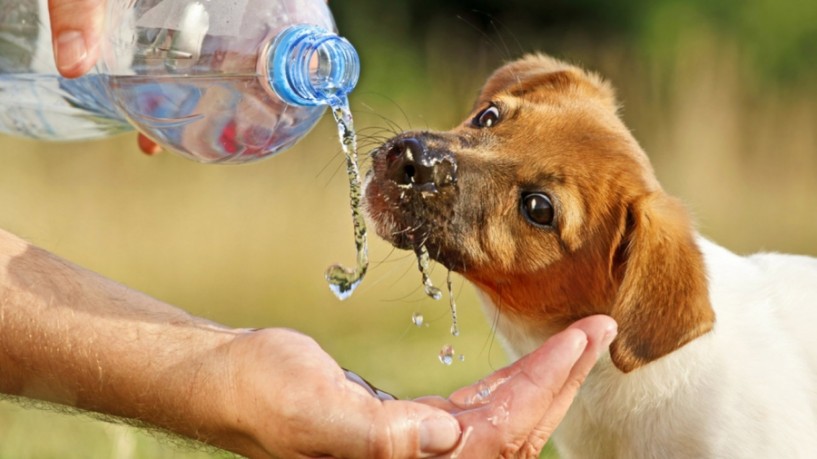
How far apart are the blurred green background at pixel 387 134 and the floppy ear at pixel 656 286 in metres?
2.17

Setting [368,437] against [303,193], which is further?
[303,193]

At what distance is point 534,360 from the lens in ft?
10.2

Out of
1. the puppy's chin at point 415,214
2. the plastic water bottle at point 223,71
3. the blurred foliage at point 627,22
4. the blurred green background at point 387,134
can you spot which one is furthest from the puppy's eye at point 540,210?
the blurred foliage at point 627,22

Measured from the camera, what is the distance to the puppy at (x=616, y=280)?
342 centimetres

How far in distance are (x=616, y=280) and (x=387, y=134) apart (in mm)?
3051

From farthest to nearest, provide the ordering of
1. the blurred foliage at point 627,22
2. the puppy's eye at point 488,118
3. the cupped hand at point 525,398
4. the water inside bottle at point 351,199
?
the blurred foliage at point 627,22 < the puppy's eye at point 488,118 < the water inside bottle at point 351,199 < the cupped hand at point 525,398

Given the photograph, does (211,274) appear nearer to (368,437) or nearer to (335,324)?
(335,324)

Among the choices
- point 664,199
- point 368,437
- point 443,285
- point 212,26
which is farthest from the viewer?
point 443,285

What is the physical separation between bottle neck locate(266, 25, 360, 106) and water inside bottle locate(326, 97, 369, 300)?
11cm

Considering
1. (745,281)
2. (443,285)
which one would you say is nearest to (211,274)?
(443,285)

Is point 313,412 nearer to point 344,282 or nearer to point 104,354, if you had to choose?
point 104,354

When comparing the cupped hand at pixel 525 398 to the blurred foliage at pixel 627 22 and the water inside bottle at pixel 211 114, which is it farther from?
the blurred foliage at pixel 627 22

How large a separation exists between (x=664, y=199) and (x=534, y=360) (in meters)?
0.89

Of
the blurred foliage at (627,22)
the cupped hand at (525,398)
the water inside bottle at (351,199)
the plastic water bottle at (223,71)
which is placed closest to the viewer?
the cupped hand at (525,398)
